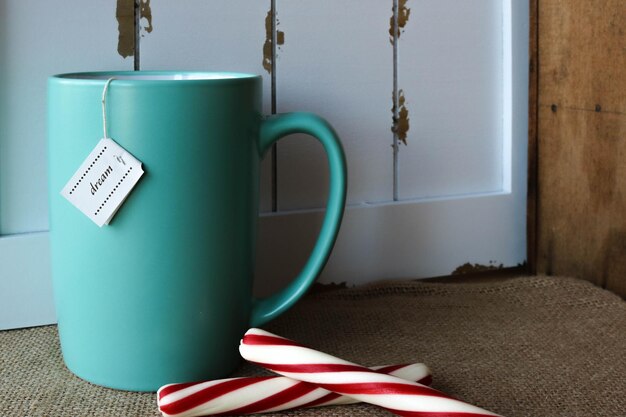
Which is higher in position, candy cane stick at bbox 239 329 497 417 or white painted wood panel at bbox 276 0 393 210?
white painted wood panel at bbox 276 0 393 210

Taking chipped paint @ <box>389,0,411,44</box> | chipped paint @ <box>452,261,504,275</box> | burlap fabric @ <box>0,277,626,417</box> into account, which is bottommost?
burlap fabric @ <box>0,277,626,417</box>

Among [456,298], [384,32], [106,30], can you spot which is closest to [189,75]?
[106,30]

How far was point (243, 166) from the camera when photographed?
0.63 metres

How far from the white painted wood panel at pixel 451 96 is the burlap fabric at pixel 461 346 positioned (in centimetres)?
14

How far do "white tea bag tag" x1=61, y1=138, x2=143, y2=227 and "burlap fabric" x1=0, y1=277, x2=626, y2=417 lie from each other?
15 cm

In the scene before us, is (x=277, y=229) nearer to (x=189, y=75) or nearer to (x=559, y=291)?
(x=189, y=75)

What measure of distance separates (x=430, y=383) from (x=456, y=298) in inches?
9.0

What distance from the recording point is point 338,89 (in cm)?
86

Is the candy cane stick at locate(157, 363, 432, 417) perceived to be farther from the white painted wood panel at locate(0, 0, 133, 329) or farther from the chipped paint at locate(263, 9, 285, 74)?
the chipped paint at locate(263, 9, 285, 74)

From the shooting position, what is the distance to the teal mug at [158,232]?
0.59 metres

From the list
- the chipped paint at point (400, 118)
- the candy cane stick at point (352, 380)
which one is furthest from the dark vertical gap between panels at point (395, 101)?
the candy cane stick at point (352, 380)

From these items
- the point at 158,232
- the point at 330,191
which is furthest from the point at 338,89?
the point at 158,232

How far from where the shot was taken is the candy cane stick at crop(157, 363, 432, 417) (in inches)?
22.4

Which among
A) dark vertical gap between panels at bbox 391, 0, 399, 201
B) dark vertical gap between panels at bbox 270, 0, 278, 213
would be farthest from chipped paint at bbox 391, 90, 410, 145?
dark vertical gap between panels at bbox 270, 0, 278, 213
